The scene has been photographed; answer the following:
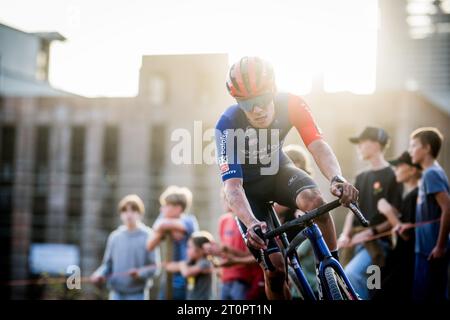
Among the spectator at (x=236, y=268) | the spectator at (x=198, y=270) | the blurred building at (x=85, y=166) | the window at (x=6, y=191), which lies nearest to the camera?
the spectator at (x=236, y=268)

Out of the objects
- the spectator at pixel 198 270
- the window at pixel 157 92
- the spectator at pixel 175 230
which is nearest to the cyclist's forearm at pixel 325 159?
the spectator at pixel 198 270

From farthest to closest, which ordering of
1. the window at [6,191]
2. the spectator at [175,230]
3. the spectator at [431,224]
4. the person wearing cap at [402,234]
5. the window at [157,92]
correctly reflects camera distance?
the window at [6,191] < the window at [157,92] < the spectator at [175,230] < the person wearing cap at [402,234] < the spectator at [431,224]

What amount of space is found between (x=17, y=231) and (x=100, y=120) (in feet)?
20.7

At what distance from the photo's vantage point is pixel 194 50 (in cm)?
477

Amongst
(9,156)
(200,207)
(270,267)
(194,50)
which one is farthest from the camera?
(9,156)

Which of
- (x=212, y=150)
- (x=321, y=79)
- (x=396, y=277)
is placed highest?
(x=321, y=79)

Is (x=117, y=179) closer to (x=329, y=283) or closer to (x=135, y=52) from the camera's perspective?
(x=135, y=52)

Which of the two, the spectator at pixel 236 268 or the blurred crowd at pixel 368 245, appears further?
the spectator at pixel 236 268

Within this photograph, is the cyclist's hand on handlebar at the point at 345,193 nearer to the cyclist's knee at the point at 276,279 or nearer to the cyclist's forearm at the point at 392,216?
the cyclist's knee at the point at 276,279

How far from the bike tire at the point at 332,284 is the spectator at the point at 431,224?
62.6 inches

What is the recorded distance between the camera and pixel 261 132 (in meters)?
3.53

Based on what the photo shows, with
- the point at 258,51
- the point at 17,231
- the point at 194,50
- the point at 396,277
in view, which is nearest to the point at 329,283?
the point at 396,277

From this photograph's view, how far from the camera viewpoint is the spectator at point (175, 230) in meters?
5.30

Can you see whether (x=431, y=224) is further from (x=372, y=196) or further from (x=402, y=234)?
(x=372, y=196)
